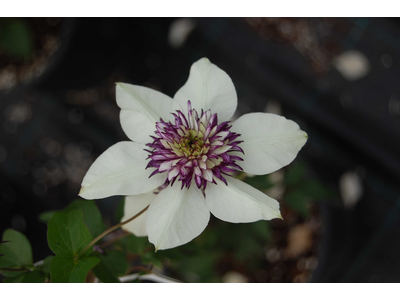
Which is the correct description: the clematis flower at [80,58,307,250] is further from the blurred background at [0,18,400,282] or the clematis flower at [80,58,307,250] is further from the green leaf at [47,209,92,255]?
the blurred background at [0,18,400,282]

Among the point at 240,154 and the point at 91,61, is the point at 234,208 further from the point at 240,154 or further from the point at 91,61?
the point at 91,61

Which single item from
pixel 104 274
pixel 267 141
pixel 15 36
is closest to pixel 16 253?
pixel 104 274

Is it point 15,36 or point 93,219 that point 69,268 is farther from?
point 15,36

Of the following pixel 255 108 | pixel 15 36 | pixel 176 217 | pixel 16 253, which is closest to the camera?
pixel 176 217

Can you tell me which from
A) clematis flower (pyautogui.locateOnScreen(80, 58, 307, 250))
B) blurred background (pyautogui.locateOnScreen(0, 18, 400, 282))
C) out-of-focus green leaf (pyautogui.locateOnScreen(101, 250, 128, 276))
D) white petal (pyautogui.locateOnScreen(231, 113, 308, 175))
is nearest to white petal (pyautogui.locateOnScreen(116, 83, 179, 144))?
clematis flower (pyautogui.locateOnScreen(80, 58, 307, 250))

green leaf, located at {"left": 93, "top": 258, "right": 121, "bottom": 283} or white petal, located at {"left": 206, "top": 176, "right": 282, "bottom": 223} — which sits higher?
white petal, located at {"left": 206, "top": 176, "right": 282, "bottom": 223}
